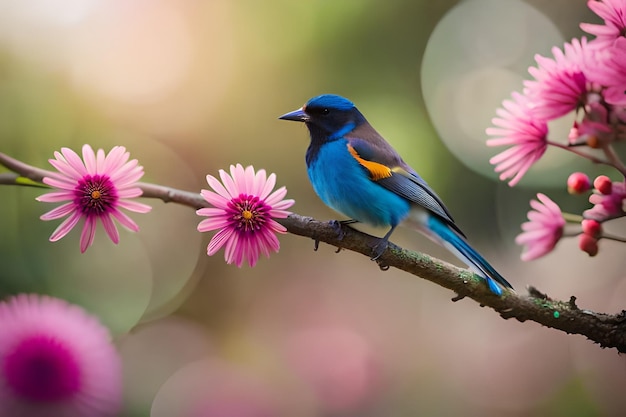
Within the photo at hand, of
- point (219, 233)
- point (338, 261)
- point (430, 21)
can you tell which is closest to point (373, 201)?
point (219, 233)

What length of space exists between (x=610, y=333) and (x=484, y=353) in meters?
0.54

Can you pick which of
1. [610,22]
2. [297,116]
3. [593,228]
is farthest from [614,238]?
[297,116]

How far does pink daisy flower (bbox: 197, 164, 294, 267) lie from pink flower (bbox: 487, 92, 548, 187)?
18 centimetres

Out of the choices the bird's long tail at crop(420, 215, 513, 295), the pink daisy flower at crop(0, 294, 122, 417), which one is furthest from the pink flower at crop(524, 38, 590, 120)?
the pink daisy flower at crop(0, 294, 122, 417)

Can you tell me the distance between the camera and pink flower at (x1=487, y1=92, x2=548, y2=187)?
497 mm

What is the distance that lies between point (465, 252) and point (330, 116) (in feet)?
0.60

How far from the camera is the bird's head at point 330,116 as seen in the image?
2.04ft

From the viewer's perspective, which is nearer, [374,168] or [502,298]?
[502,298]

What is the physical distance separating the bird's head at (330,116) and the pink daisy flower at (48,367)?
0.88 ft

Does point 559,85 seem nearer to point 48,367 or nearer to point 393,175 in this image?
point 393,175

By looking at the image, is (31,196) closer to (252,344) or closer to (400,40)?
(252,344)

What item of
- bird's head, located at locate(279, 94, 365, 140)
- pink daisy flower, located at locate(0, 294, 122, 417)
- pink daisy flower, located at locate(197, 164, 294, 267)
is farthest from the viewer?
bird's head, located at locate(279, 94, 365, 140)

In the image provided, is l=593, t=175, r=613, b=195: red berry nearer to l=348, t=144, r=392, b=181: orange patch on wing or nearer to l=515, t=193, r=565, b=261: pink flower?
l=515, t=193, r=565, b=261: pink flower

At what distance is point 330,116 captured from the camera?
639mm
